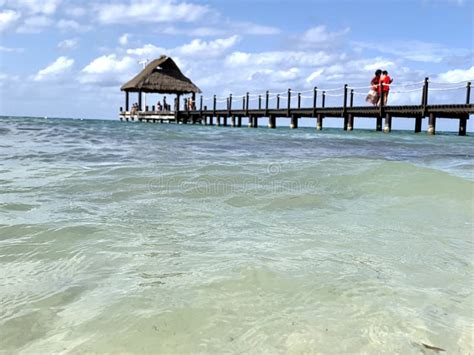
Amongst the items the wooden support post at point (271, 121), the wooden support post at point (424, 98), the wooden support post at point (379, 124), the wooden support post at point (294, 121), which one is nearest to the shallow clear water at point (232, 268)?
the wooden support post at point (424, 98)

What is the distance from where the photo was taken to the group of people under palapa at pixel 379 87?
61.5 feet

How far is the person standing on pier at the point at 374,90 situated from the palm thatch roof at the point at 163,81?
20959mm

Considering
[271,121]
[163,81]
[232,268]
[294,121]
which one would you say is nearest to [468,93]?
[294,121]

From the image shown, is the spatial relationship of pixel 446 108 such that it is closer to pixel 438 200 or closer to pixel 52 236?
pixel 438 200

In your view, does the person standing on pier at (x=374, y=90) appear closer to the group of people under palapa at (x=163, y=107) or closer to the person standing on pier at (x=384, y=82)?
the person standing on pier at (x=384, y=82)

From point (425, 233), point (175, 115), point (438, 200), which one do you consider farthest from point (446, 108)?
point (175, 115)

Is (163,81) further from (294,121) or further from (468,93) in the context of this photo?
(468,93)

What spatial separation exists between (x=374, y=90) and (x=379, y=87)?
549 millimetres

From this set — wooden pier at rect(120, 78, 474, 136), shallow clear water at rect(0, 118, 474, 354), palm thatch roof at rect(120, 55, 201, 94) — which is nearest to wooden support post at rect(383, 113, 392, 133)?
wooden pier at rect(120, 78, 474, 136)

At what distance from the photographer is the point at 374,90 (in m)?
19.6

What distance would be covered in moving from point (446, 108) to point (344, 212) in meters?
15.1

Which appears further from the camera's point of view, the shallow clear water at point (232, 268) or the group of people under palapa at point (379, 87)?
the group of people under palapa at point (379, 87)

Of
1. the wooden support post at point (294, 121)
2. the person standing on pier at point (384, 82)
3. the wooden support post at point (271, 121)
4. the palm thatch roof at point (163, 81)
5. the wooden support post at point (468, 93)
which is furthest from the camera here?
the palm thatch roof at point (163, 81)

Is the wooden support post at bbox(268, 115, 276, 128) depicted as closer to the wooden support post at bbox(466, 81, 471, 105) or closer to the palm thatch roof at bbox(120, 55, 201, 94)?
the palm thatch roof at bbox(120, 55, 201, 94)
